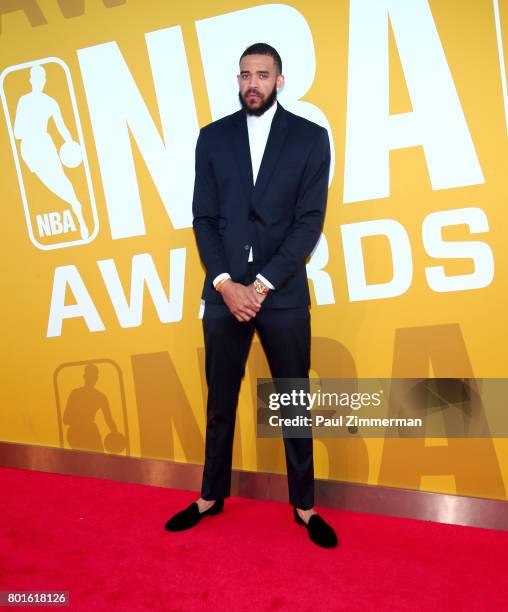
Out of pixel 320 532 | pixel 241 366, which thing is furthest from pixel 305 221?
pixel 320 532

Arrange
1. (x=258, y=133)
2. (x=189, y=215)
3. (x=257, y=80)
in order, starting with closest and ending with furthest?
(x=257, y=80)
(x=258, y=133)
(x=189, y=215)

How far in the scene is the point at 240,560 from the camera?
83.8 inches

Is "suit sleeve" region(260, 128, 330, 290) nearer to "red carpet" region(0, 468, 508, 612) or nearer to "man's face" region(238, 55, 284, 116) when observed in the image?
"man's face" region(238, 55, 284, 116)

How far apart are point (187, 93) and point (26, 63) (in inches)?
35.2

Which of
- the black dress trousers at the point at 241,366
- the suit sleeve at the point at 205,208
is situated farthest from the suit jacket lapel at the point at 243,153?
the black dress trousers at the point at 241,366

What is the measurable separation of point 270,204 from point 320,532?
1.24m

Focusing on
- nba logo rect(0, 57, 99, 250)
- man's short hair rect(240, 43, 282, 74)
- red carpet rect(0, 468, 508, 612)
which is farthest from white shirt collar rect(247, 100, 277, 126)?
red carpet rect(0, 468, 508, 612)

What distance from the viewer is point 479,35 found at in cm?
223

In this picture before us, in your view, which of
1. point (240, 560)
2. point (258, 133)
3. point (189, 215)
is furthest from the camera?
point (189, 215)

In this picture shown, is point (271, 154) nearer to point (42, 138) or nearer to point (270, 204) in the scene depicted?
Result: point (270, 204)

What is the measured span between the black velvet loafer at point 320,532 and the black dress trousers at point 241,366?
60 millimetres

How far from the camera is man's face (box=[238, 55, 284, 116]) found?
2.23 m

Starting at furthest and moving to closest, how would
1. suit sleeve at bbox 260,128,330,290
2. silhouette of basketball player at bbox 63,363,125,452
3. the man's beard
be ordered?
silhouette of basketball player at bbox 63,363,125,452, the man's beard, suit sleeve at bbox 260,128,330,290

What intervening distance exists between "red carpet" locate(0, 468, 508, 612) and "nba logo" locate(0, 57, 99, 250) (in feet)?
4.33
